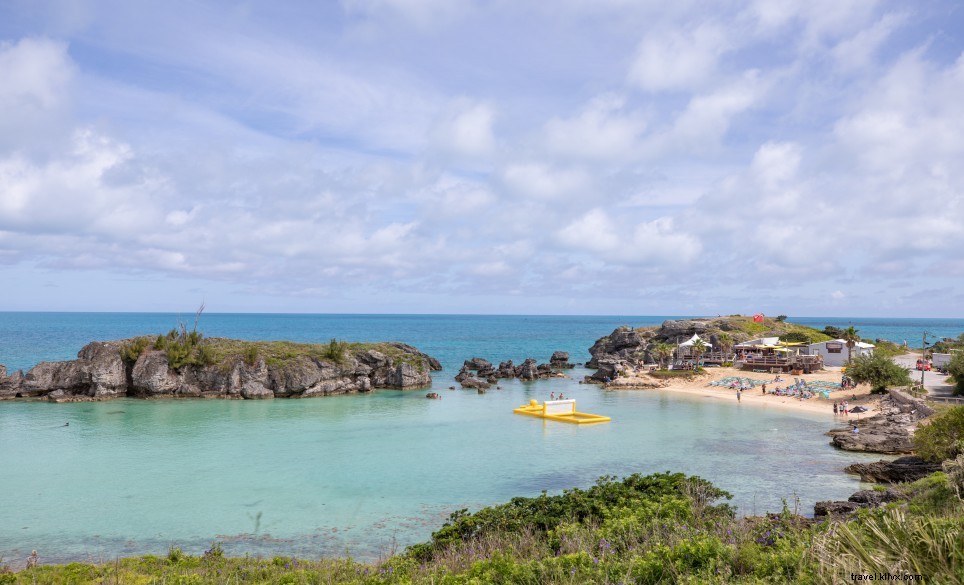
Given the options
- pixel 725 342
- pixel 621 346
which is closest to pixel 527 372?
pixel 621 346

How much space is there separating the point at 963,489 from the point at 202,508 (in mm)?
23647

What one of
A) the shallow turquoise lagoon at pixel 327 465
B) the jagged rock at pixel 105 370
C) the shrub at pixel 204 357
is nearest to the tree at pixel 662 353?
the shallow turquoise lagoon at pixel 327 465

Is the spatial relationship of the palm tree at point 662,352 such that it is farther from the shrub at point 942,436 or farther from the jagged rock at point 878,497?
the jagged rock at point 878,497

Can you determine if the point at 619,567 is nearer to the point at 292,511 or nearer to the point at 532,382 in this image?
the point at 292,511

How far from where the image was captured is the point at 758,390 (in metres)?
54.9

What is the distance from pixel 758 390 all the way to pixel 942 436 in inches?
1267

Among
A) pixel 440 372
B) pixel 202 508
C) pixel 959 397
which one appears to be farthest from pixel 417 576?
pixel 440 372

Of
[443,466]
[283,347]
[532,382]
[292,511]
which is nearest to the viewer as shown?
[292,511]

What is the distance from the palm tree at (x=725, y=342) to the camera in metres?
78.2

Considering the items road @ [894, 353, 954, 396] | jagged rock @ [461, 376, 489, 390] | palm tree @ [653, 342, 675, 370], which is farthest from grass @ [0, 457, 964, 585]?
palm tree @ [653, 342, 675, 370]

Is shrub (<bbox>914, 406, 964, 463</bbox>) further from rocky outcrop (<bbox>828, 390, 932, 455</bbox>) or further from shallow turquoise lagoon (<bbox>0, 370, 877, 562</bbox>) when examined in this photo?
rocky outcrop (<bbox>828, 390, 932, 455</bbox>)

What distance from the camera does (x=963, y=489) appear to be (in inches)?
475

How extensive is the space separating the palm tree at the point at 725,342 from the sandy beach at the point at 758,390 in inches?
446

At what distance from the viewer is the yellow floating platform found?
42000 millimetres
